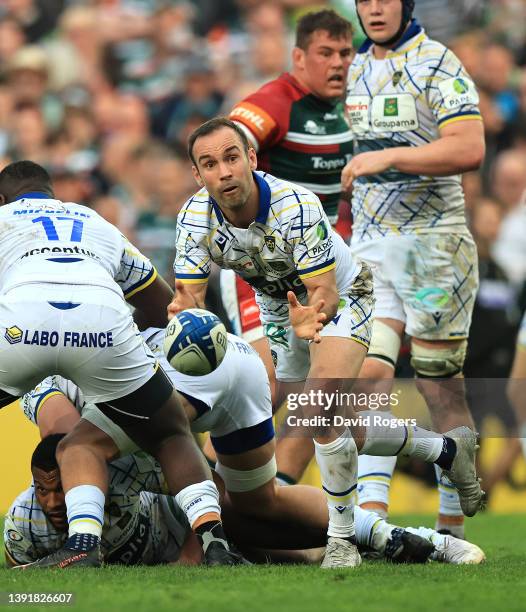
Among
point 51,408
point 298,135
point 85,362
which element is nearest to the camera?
point 85,362

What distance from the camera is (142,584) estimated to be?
476cm

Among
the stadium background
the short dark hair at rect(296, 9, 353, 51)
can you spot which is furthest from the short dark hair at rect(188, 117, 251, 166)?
the stadium background

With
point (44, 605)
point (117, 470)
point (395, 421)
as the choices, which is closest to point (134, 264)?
point (117, 470)

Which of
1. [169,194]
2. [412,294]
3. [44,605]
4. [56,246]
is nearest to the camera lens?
[44,605]

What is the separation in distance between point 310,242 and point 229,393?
0.82m

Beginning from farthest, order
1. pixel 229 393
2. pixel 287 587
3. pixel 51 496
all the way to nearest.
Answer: pixel 229 393 < pixel 51 496 < pixel 287 587

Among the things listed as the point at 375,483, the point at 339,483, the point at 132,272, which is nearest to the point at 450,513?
the point at 375,483

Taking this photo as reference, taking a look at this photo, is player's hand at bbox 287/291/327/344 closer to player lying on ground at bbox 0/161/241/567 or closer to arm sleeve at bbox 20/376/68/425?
player lying on ground at bbox 0/161/241/567

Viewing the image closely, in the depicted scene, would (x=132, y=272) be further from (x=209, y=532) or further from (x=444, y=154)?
(x=444, y=154)

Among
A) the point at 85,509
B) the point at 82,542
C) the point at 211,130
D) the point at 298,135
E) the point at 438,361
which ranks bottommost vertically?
the point at 82,542

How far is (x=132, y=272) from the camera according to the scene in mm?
6227

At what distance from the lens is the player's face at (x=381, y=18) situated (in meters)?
7.29

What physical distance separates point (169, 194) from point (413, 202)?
14.7 ft

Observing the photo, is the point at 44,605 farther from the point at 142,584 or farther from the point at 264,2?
the point at 264,2
